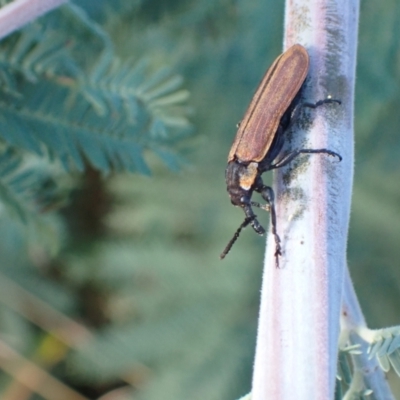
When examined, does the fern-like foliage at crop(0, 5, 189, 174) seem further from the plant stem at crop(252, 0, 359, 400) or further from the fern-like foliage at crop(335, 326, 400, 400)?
the fern-like foliage at crop(335, 326, 400, 400)

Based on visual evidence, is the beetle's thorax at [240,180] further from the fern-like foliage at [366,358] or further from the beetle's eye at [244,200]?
the fern-like foliage at [366,358]

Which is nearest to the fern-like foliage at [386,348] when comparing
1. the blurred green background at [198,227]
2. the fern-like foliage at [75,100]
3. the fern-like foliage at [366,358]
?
the fern-like foliage at [366,358]

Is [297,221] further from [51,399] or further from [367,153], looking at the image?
[51,399]

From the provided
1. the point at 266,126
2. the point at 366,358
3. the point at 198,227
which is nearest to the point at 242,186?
the point at 266,126

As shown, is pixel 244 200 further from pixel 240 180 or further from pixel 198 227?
→ pixel 198 227

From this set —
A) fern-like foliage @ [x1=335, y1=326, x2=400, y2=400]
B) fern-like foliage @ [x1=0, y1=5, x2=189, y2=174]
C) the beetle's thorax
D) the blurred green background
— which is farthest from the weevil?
the blurred green background
